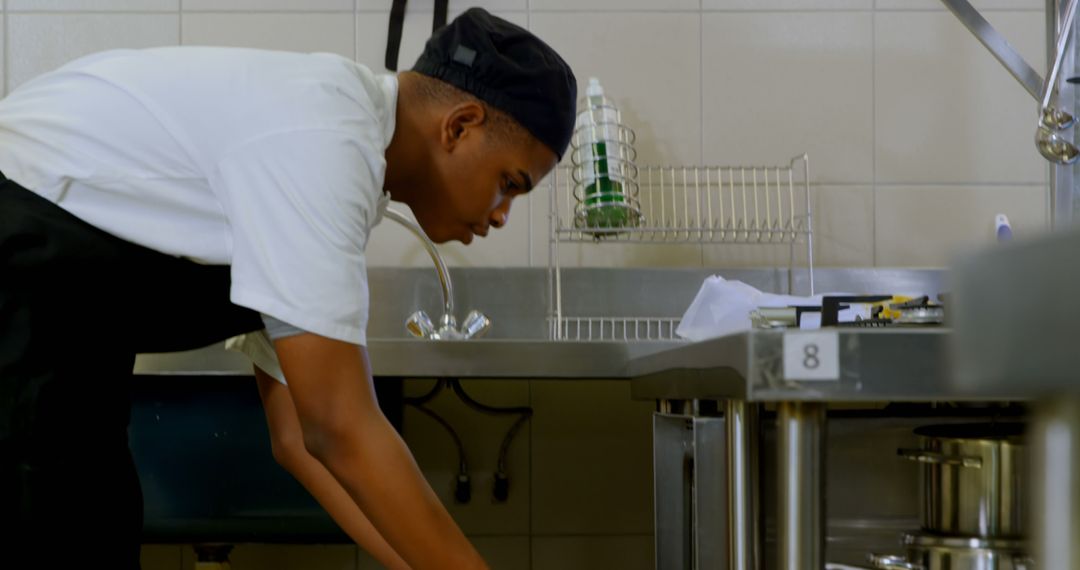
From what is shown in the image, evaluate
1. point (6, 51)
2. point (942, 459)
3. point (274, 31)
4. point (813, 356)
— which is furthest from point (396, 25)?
point (813, 356)

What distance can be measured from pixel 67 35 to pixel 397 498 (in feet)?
4.94

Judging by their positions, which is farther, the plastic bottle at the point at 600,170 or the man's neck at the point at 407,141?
the plastic bottle at the point at 600,170

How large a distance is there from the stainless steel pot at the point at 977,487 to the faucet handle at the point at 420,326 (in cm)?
99

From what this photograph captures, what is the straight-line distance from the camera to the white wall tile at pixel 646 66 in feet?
6.66

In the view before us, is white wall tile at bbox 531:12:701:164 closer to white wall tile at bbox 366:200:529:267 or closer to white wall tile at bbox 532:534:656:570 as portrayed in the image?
white wall tile at bbox 366:200:529:267

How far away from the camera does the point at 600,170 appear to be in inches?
71.1

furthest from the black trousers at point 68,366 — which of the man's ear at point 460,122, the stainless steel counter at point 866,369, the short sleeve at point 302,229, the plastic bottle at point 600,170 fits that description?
the plastic bottle at point 600,170

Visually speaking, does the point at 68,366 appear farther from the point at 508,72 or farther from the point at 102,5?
the point at 102,5

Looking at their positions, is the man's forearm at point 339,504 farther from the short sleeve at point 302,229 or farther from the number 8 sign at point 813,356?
the number 8 sign at point 813,356

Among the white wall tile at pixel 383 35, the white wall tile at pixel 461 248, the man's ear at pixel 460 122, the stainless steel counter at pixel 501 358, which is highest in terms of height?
the white wall tile at pixel 383 35

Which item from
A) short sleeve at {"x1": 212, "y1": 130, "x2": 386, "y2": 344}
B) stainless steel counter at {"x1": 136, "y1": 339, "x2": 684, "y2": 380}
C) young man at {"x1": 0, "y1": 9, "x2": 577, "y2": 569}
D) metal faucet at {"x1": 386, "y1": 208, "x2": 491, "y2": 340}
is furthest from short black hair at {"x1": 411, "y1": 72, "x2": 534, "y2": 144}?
metal faucet at {"x1": 386, "y1": 208, "x2": 491, "y2": 340}

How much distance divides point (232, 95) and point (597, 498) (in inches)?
48.9

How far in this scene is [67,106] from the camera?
1.01 metres

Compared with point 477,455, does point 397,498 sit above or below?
above
